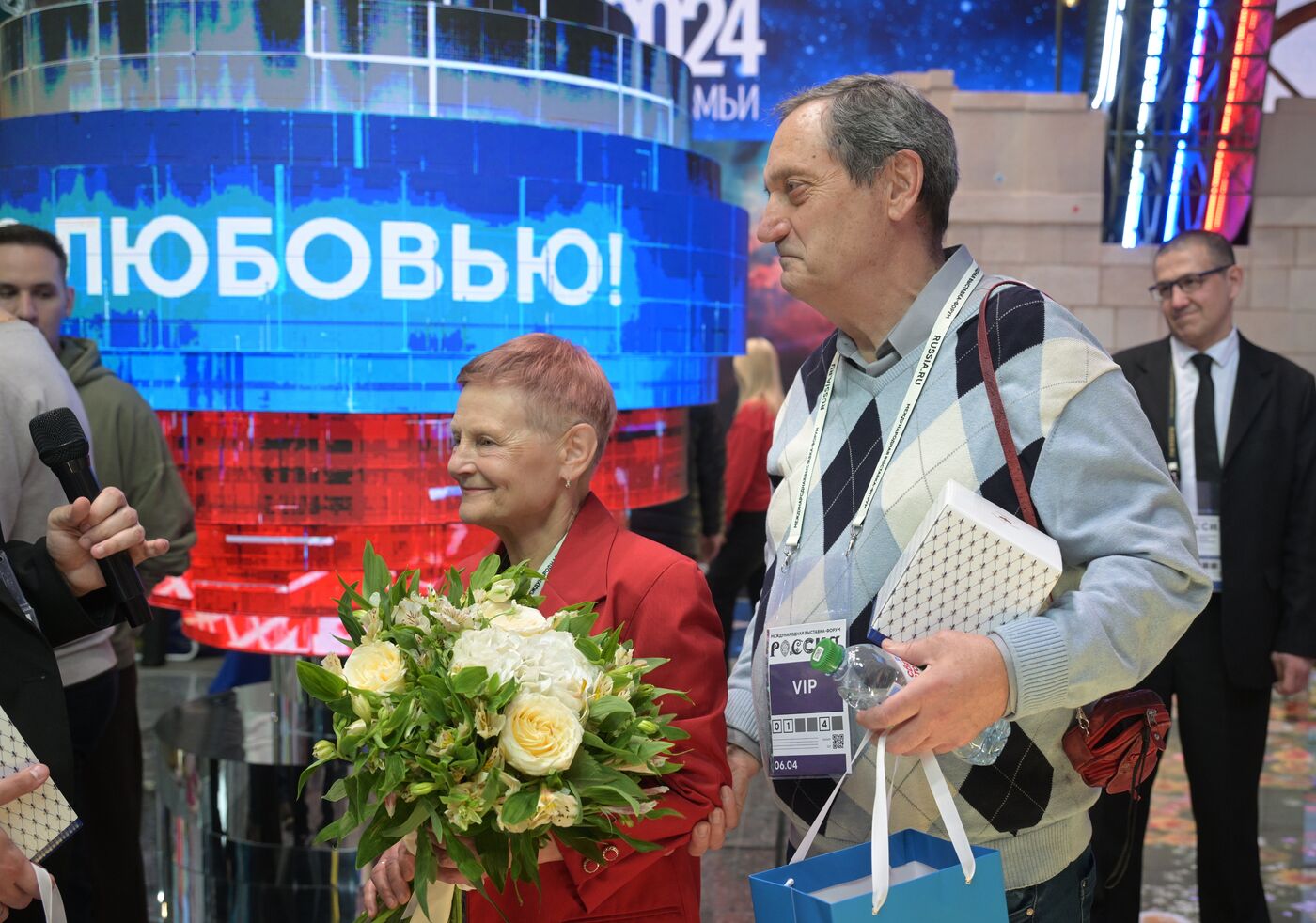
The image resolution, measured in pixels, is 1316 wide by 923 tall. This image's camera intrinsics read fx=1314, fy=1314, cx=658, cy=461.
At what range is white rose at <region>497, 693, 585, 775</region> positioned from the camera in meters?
1.45

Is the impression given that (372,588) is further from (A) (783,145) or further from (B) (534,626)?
(A) (783,145)

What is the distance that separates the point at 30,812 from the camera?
70.7 inches

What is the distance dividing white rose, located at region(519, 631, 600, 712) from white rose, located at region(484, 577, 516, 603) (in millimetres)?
81

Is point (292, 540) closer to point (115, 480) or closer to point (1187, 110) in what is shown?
point (115, 480)

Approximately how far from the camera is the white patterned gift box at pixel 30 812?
1759 mm

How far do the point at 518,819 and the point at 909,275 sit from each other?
87 cm

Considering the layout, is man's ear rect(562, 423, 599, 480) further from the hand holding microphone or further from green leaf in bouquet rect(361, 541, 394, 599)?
the hand holding microphone

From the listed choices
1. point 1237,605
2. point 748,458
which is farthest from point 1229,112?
point 1237,605

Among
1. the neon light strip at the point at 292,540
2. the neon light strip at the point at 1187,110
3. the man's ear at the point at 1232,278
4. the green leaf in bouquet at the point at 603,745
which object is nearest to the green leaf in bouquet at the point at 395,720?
the green leaf in bouquet at the point at 603,745

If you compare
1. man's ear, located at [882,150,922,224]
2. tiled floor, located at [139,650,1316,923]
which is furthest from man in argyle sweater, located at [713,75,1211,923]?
tiled floor, located at [139,650,1316,923]

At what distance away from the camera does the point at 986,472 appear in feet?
5.25

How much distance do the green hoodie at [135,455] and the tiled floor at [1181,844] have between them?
4.25 feet

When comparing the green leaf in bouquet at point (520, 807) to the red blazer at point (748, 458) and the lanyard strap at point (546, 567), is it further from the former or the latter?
the red blazer at point (748, 458)

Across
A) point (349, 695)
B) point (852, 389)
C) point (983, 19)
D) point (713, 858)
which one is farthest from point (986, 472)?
point (983, 19)
